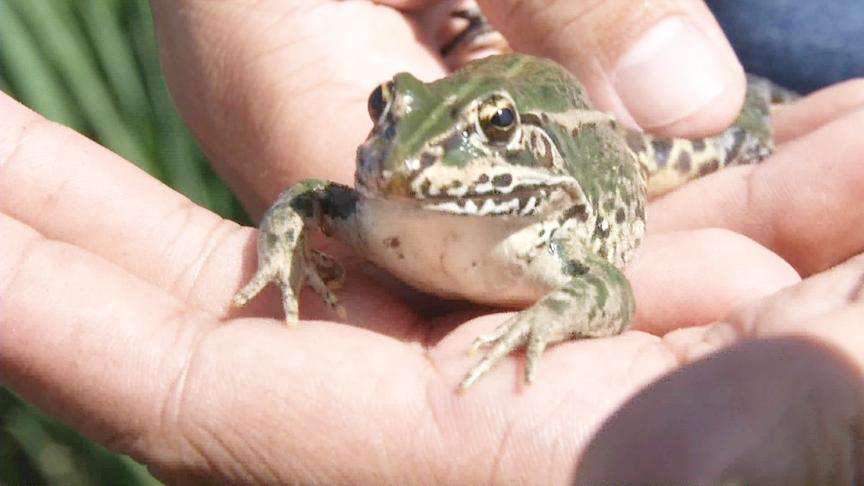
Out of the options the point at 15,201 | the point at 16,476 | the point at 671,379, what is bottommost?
the point at 16,476

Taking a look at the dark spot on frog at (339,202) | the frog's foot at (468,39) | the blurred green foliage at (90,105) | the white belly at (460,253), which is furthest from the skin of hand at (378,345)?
the blurred green foliage at (90,105)

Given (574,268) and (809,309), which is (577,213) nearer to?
(574,268)

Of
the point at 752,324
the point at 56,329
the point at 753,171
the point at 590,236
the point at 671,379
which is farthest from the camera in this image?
the point at 753,171

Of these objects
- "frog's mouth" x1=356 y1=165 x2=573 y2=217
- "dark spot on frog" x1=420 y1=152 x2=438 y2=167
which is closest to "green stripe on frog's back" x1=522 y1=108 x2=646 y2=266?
"frog's mouth" x1=356 y1=165 x2=573 y2=217

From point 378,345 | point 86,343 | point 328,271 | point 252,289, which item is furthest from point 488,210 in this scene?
point 86,343

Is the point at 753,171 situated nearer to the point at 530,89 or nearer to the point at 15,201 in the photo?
the point at 530,89

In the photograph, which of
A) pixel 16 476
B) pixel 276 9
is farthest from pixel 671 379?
pixel 16 476

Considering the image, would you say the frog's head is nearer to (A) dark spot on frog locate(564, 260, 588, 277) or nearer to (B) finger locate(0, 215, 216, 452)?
(A) dark spot on frog locate(564, 260, 588, 277)
